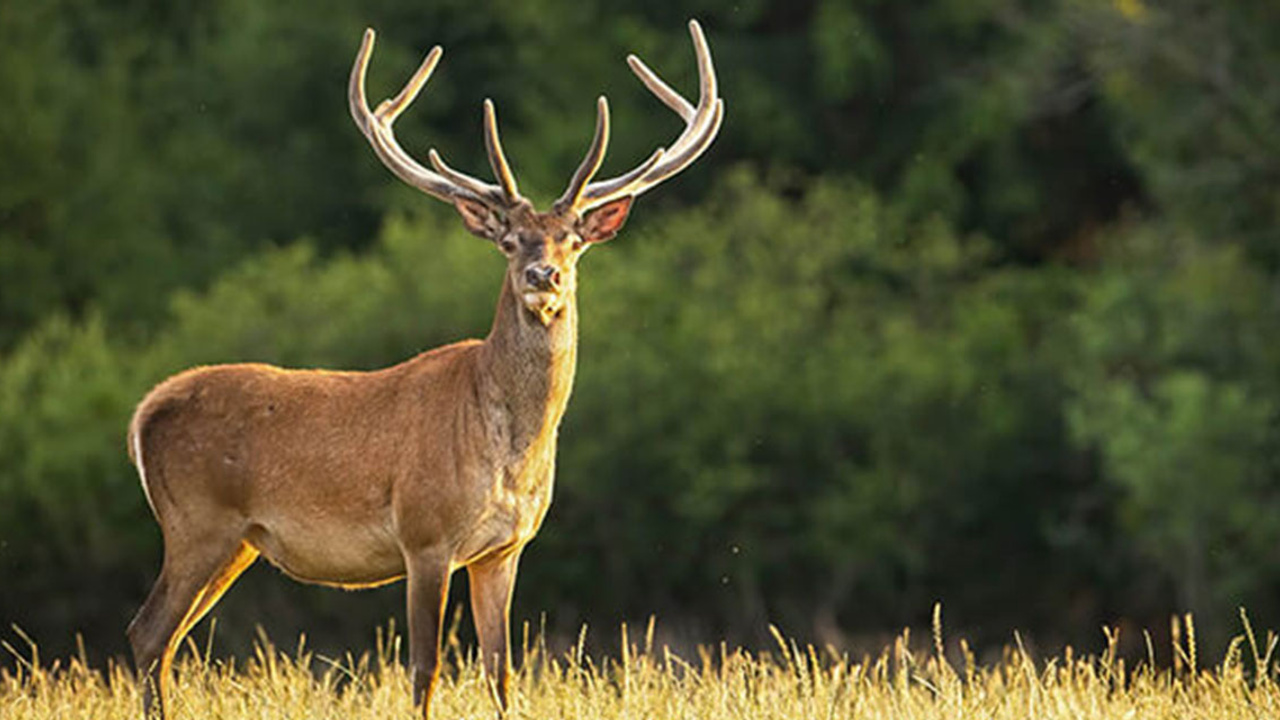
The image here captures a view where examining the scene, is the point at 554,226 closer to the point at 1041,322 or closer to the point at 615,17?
the point at 1041,322

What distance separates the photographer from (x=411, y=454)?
27.5 feet

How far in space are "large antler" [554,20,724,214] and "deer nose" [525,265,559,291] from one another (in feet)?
0.82

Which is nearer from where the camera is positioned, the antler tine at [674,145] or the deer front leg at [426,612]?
the deer front leg at [426,612]

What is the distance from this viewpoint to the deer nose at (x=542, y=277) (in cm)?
808

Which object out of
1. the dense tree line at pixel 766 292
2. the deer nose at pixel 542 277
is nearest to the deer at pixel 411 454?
the deer nose at pixel 542 277

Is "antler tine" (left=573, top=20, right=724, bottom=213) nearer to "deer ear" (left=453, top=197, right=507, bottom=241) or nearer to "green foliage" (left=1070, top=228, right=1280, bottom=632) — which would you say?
"deer ear" (left=453, top=197, right=507, bottom=241)

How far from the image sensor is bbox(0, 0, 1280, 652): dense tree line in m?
24.8

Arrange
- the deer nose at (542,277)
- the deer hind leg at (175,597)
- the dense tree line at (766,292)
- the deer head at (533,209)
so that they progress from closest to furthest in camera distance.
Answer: the deer nose at (542,277) → the deer head at (533,209) → the deer hind leg at (175,597) → the dense tree line at (766,292)

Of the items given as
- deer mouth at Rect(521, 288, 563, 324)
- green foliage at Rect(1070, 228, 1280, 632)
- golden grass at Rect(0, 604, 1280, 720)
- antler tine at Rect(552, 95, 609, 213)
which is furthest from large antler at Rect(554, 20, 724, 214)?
green foliage at Rect(1070, 228, 1280, 632)

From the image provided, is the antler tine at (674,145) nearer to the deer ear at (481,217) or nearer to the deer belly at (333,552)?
the deer ear at (481,217)

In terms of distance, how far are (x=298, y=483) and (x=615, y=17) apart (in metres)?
24.3

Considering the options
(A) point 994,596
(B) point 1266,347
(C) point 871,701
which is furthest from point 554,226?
(A) point 994,596

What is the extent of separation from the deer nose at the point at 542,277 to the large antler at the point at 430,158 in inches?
10.5

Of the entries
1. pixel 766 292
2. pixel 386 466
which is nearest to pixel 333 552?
pixel 386 466
